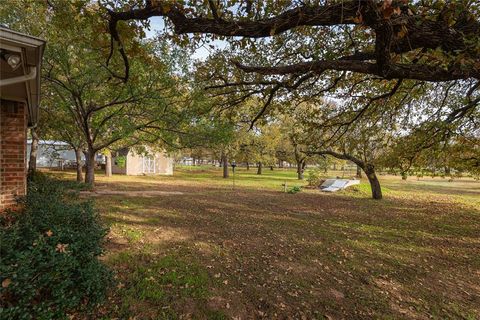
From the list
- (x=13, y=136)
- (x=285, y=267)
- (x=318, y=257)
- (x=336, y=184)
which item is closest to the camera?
(x=285, y=267)


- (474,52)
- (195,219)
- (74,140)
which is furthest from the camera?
(74,140)

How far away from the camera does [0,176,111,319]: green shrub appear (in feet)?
7.48

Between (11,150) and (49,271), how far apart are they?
390cm

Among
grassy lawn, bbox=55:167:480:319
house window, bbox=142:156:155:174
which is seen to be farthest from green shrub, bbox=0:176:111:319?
house window, bbox=142:156:155:174

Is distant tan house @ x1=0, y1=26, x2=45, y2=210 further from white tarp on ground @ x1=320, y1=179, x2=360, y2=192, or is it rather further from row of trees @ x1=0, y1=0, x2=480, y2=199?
white tarp on ground @ x1=320, y1=179, x2=360, y2=192

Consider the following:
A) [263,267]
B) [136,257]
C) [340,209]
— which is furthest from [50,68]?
[340,209]

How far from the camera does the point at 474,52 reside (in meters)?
2.80

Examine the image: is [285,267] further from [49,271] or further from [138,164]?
[138,164]

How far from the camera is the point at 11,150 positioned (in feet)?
16.4

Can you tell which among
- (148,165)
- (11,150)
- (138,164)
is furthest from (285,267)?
(148,165)

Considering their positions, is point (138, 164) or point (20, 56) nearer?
point (20, 56)

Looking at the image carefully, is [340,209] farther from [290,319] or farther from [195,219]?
[290,319]

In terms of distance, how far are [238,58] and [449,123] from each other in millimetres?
5961

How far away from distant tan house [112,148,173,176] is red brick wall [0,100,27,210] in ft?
67.6
